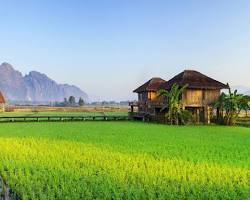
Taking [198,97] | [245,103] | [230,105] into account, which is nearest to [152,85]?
[198,97]

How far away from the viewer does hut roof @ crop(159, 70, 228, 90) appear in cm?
3194

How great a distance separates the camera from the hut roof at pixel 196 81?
31.9 meters

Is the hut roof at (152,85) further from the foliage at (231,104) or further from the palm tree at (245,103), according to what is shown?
the palm tree at (245,103)

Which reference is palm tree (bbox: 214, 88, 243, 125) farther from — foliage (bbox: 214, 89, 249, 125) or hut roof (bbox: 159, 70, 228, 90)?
hut roof (bbox: 159, 70, 228, 90)

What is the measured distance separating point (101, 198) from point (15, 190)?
2240 millimetres

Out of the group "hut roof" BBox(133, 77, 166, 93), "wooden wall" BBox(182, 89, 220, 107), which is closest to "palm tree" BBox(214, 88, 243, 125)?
"wooden wall" BBox(182, 89, 220, 107)

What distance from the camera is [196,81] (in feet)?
107

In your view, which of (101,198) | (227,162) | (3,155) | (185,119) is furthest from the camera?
(185,119)

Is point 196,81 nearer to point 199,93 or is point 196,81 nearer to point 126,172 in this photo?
point 199,93

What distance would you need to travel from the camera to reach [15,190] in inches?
328

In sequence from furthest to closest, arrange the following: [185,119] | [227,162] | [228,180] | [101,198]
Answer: [185,119]
[227,162]
[228,180]
[101,198]

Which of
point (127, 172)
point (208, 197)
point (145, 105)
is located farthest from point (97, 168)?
point (145, 105)

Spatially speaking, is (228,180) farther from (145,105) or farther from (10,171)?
(145,105)

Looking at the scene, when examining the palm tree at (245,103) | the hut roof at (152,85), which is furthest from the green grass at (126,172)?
the hut roof at (152,85)
